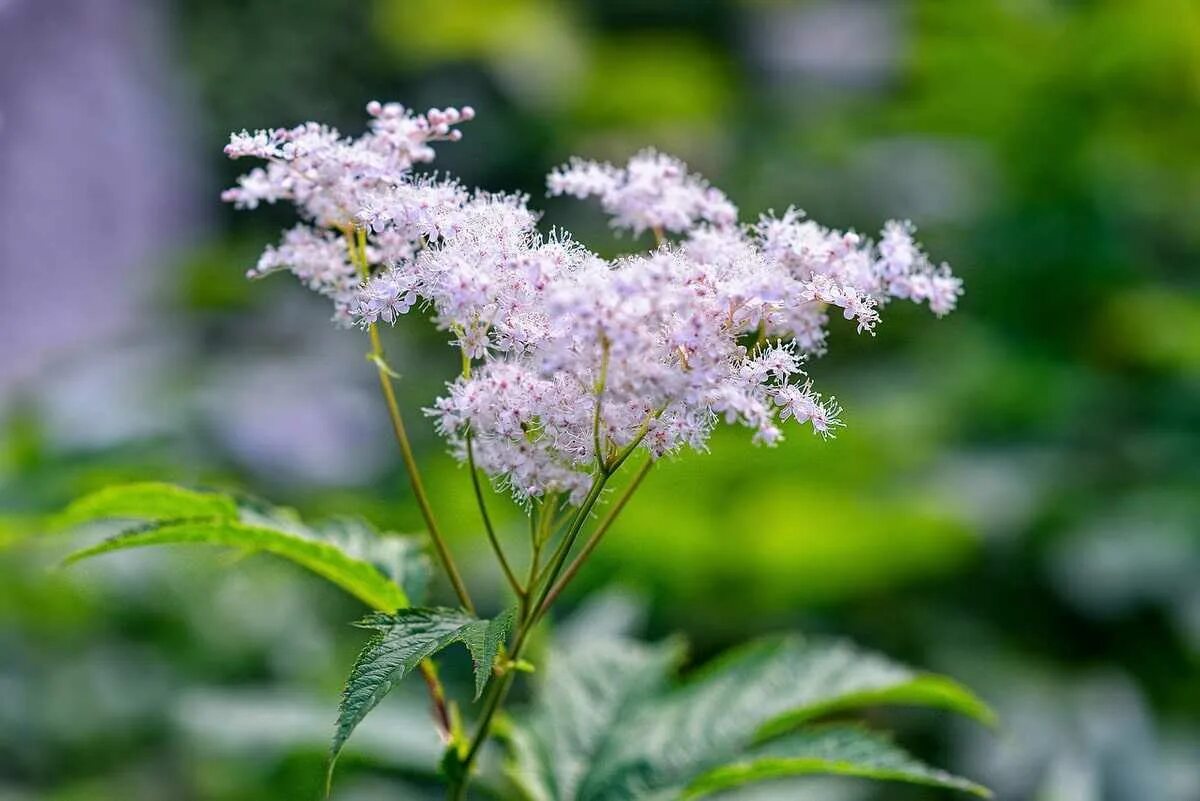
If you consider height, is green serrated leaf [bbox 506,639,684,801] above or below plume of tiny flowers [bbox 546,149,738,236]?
below

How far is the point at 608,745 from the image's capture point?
214 centimetres

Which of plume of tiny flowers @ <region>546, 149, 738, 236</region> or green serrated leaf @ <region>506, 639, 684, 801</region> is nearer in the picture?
plume of tiny flowers @ <region>546, 149, 738, 236</region>

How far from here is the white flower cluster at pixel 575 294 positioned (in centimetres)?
146

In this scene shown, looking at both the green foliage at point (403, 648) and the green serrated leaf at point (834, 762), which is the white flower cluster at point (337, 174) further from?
the green serrated leaf at point (834, 762)

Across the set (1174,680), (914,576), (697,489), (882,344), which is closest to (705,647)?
(697,489)

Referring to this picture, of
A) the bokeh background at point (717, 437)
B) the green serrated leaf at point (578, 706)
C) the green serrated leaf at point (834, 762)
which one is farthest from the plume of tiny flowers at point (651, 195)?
the green serrated leaf at point (578, 706)

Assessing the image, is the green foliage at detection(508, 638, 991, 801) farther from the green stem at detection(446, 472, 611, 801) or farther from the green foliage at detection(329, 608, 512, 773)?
the green foliage at detection(329, 608, 512, 773)

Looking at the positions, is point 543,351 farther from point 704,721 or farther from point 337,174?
point 704,721

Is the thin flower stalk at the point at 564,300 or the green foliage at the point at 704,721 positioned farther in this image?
the green foliage at the point at 704,721

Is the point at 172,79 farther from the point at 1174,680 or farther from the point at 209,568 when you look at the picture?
the point at 1174,680

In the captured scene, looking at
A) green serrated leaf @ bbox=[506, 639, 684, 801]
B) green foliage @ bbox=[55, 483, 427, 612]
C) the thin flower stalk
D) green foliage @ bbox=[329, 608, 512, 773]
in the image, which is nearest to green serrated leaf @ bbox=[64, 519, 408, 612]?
green foliage @ bbox=[55, 483, 427, 612]

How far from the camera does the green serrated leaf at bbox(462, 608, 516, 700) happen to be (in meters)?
1.35

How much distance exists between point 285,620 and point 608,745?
2471mm

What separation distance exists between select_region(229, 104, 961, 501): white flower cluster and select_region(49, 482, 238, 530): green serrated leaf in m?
0.33
